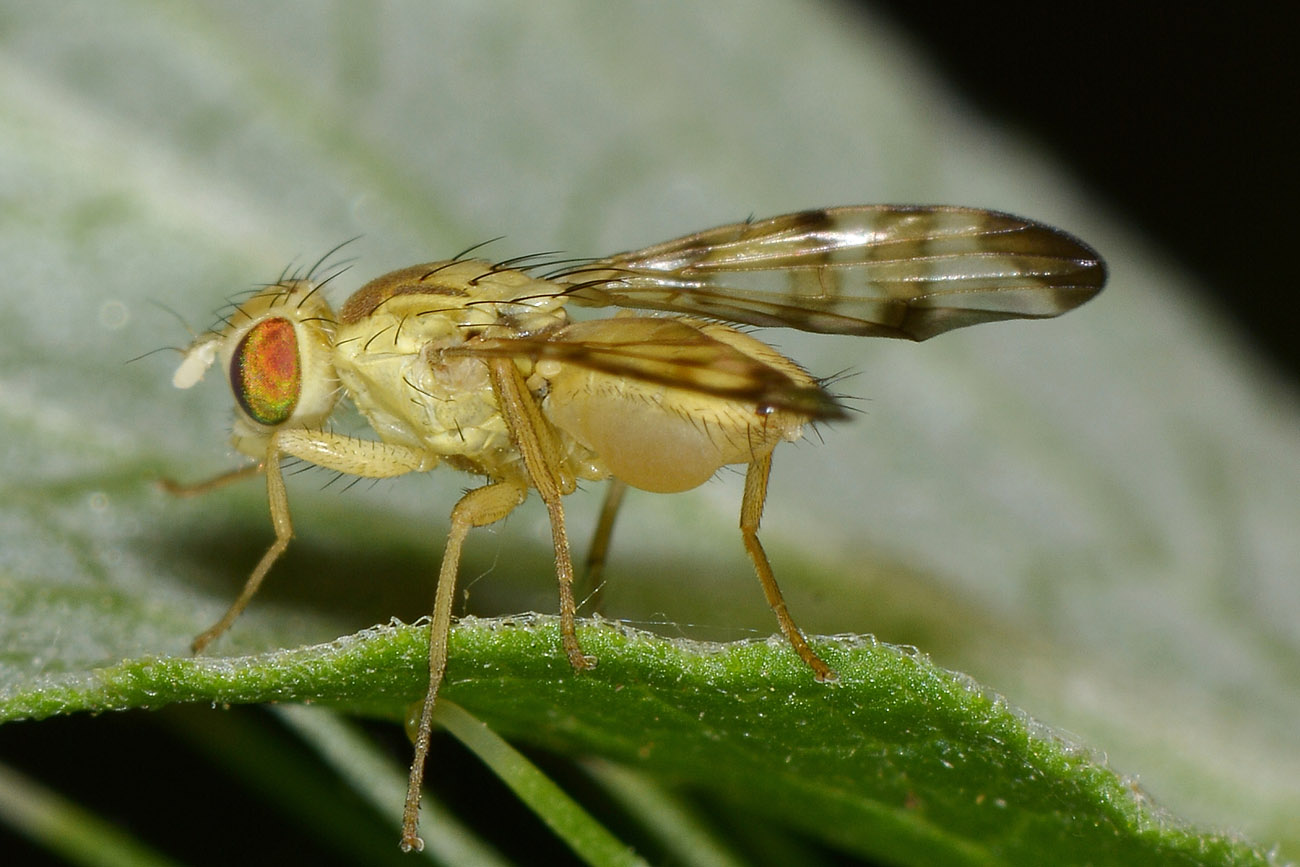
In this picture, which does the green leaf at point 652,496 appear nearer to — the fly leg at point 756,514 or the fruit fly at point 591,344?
the fruit fly at point 591,344

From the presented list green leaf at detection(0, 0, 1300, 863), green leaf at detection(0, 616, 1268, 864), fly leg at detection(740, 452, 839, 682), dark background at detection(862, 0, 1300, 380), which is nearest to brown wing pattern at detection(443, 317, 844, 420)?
fly leg at detection(740, 452, 839, 682)

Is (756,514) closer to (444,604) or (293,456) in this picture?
(444,604)

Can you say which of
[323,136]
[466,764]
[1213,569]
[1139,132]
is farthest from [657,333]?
[1139,132]

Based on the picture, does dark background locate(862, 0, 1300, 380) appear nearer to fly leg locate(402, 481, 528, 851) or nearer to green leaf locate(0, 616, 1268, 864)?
fly leg locate(402, 481, 528, 851)

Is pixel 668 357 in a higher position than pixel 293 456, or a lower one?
higher

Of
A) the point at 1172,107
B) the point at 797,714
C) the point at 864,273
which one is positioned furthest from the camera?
the point at 1172,107

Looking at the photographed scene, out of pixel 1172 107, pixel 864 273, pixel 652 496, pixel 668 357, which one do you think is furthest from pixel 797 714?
pixel 1172 107

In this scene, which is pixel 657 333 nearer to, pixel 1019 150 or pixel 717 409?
pixel 717 409

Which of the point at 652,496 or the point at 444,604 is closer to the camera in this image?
the point at 444,604
